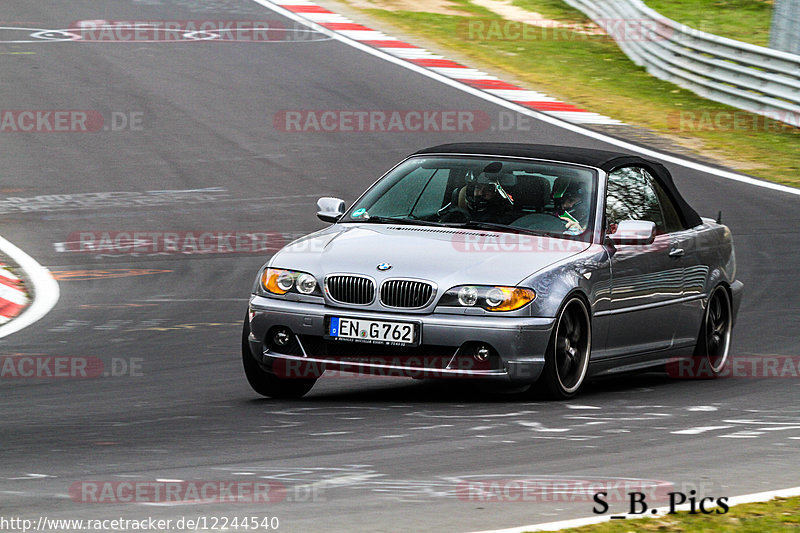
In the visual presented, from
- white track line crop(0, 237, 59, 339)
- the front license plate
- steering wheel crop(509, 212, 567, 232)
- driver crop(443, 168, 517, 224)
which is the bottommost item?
white track line crop(0, 237, 59, 339)

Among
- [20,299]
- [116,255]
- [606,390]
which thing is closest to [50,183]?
[116,255]

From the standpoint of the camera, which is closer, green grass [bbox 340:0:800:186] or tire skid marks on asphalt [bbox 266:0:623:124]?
green grass [bbox 340:0:800:186]

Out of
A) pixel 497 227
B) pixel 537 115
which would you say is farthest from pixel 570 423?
pixel 537 115

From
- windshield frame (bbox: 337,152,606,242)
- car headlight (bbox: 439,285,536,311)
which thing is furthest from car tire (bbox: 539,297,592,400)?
windshield frame (bbox: 337,152,606,242)

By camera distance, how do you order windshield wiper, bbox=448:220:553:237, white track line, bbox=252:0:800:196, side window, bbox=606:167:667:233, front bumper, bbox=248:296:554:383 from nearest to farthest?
front bumper, bbox=248:296:554:383
windshield wiper, bbox=448:220:553:237
side window, bbox=606:167:667:233
white track line, bbox=252:0:800:196

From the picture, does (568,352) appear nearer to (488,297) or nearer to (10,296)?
(488,297)

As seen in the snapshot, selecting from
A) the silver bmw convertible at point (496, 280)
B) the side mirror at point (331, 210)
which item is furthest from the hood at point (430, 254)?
the side mirror at point (331, 210)

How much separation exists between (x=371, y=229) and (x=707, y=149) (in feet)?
40.1

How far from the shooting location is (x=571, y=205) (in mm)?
8734

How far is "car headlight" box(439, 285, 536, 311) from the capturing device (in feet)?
25.4

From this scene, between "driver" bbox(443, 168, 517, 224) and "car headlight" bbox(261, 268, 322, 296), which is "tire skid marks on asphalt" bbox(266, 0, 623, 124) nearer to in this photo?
"driver" bbox(443, 168, 517, 224)

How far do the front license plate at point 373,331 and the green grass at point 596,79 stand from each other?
37.8 feet

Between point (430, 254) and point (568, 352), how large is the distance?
38.9 inches

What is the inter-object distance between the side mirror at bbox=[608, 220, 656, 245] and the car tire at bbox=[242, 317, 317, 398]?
1999 mm
